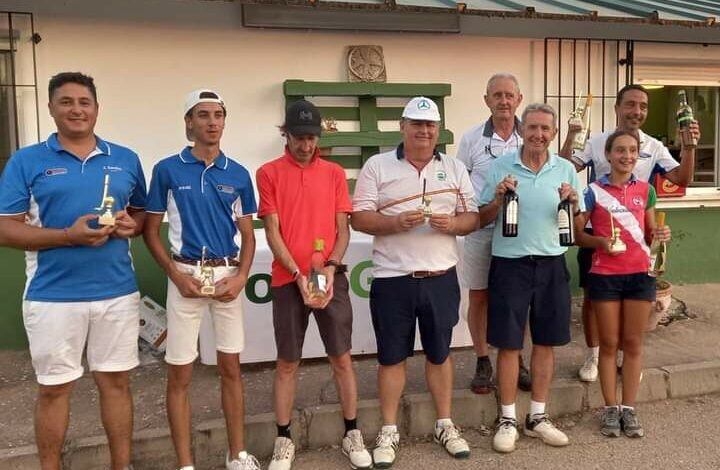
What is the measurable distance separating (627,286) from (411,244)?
146cm

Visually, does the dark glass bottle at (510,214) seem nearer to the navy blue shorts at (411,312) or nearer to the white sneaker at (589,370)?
the navy blue shorts at (411,312)

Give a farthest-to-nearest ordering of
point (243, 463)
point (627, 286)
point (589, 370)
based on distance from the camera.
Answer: point (589, 370), point (627, 286), point (243, 463)

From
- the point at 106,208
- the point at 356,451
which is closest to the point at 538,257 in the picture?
the point at 356,451

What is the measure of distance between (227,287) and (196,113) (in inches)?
37.0

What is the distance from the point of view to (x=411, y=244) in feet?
12.2

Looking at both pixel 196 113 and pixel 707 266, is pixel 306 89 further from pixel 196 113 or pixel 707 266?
pixel 707 266

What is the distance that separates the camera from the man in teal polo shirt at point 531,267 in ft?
12.4

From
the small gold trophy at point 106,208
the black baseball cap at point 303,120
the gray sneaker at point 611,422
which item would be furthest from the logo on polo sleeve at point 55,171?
the gray sneaker at point 611,422

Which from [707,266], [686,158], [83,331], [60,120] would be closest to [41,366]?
[83,331]

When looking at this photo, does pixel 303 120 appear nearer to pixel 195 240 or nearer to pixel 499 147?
pixel 195 240

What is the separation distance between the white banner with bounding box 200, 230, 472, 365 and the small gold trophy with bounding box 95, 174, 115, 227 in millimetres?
1883

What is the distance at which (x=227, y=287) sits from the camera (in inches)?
133

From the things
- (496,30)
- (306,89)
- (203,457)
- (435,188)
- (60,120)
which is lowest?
(203,457)

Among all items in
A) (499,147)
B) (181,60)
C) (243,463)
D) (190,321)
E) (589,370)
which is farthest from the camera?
(181,60)
